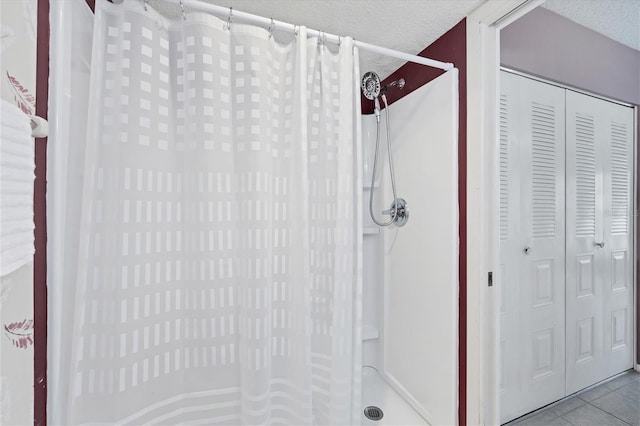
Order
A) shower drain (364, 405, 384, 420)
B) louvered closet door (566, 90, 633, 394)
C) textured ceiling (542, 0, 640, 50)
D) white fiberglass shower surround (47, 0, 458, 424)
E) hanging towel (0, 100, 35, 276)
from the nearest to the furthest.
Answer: hanging towel (0, 100, 35, 276)
white fiberglass shower surround (47, 0, 458, 424)
textured ceiling (542, 0, 640, 50)
shower drain (364, 405, 384, 420)
louvered closet door (566, 90, 633, 394)

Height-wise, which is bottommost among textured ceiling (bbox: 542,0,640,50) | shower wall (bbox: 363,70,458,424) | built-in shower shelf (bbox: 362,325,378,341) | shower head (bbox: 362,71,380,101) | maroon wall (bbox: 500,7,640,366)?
built-in shower shelf (bbox: 362,325,378,341)

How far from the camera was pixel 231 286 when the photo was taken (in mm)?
957

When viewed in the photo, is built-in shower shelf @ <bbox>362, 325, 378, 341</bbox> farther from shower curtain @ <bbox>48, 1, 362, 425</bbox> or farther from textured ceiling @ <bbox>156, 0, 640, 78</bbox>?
textured ceiling @ <bbox>156, 0, 640, 78</bbox>

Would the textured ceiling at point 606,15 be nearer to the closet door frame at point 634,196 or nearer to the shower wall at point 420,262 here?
the closet door frame at point 634,196

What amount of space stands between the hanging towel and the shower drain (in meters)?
1.68

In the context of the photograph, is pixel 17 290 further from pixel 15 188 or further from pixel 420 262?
pixel 420 262

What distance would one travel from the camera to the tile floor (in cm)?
142

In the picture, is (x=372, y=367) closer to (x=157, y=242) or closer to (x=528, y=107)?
(x=157, y=242)

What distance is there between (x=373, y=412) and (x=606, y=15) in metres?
2.59

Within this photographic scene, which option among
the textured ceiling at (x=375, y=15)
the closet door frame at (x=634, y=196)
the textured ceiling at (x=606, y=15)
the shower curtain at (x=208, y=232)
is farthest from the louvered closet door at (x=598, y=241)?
the shower curtain at (x=208, y=232)

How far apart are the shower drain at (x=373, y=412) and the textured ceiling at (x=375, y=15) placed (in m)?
2.15

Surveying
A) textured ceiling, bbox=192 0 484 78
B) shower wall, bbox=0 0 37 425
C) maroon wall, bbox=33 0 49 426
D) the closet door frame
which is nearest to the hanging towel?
shower wall, bbox=0 0 37 425

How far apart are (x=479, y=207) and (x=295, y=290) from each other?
90 centimetres

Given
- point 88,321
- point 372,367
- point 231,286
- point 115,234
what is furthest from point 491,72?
point 372,367
